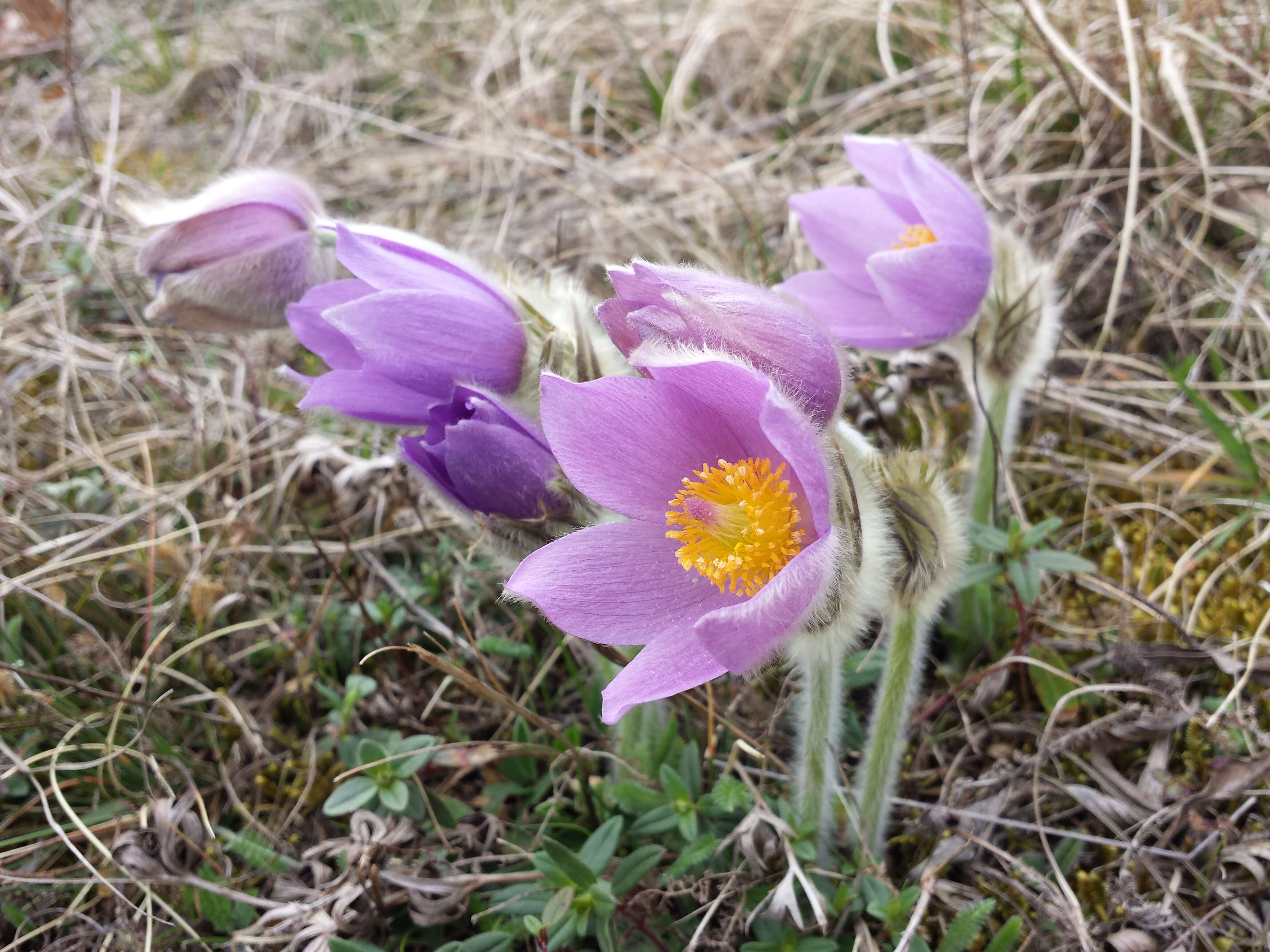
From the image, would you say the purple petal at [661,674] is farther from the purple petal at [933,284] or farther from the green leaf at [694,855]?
the purple petal at [933,284]

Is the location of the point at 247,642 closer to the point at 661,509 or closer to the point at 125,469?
the point at 125,469

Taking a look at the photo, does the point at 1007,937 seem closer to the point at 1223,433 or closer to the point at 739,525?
the point at 739,525

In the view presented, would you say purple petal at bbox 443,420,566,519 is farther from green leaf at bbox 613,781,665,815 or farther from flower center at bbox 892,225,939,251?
flower center at bbox 892,225,939,251

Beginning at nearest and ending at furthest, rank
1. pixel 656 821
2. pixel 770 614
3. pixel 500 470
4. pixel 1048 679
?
pixel 770 614 → pixel 500 470 → pixel 656 821 → pixel 1048 679

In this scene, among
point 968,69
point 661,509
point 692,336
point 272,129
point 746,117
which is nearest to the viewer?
point 692,336

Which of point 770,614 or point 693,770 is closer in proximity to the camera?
point 770,614

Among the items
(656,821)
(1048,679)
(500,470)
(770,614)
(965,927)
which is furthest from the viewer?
(1048,679)

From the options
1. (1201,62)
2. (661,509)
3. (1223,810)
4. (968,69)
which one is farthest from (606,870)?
(1201,62)

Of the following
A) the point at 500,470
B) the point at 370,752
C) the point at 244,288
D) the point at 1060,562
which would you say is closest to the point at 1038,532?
the point at 1060,562
